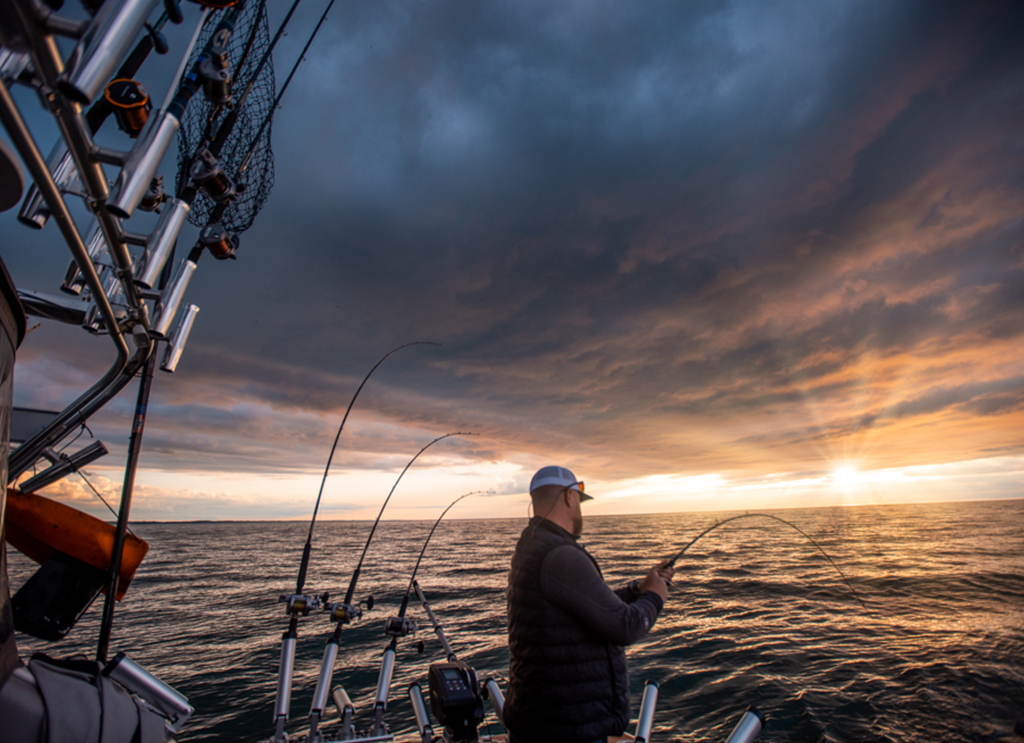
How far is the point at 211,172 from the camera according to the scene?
2613 mm

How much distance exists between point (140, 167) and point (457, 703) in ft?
12.1

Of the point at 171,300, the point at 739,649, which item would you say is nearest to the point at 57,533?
the point at 171,300

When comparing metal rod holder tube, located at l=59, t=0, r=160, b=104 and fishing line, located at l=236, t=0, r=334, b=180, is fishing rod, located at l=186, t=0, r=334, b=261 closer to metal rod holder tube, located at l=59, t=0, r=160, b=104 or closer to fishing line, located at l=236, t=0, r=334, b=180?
fishing line, located at l=236, t=0, r=334, b=180

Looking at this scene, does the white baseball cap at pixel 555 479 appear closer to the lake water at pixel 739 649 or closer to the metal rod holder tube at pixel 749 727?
the metal rod holder tube at pixel 749 727

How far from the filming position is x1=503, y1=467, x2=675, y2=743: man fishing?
2131 mm

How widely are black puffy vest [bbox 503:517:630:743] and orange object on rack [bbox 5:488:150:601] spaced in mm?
1937

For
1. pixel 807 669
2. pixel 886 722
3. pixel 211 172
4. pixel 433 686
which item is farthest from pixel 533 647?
pixel 807 669

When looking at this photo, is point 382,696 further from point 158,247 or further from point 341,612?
point 158,247

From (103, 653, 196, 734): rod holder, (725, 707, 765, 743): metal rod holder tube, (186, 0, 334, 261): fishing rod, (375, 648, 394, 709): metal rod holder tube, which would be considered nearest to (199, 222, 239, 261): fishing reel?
(186, 0, 334, 261): fishing rod

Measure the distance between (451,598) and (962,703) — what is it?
1420 centimetres

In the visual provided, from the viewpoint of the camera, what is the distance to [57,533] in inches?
93.0

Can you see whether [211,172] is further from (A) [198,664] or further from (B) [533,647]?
(A) [198,664]

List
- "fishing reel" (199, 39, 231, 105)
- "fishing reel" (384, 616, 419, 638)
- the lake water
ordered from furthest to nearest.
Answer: the lake water
"fishing reel" (384, 616, 419, 638)
"fishing reel" (199, 39, 231, 105)

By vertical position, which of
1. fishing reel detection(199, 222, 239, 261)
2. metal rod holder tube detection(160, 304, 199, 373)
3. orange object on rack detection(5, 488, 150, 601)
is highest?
fishing reel detection(199, 222, 239, 261)
